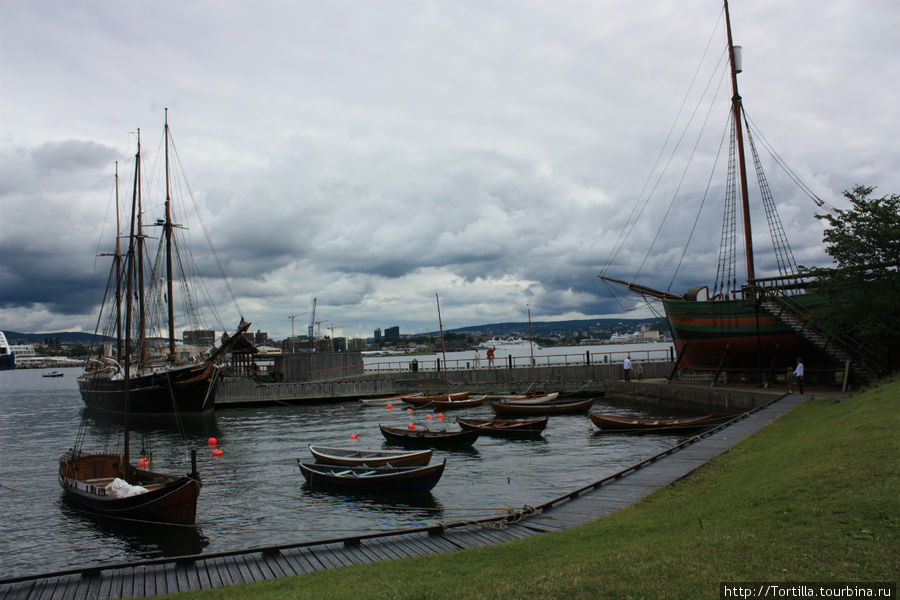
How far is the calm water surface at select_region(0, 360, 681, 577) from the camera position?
1602cm

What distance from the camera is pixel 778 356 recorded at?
35938mm

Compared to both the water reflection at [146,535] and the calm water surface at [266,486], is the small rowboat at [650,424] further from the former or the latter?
the water reflection at [146,535]

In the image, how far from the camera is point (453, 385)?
5638 cm

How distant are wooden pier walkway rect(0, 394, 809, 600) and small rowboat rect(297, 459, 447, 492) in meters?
6.22

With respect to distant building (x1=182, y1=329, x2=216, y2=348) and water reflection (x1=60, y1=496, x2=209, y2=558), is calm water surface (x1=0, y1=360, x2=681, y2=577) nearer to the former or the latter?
water reflection (x1=60, y1=496, x2=209, y2=558)

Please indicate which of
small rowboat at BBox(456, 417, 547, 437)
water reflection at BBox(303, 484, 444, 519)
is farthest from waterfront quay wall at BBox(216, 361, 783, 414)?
water reflection at BBox(303, 484, 444, 519)

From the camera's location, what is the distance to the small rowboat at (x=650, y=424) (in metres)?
29.0

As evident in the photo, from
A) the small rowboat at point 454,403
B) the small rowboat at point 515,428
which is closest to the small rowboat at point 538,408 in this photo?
the small rowboat at point 515,428

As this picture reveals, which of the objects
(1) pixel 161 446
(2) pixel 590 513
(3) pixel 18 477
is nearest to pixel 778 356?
(2) pixel 590 513

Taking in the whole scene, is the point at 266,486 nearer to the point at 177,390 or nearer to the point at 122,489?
the point at 122,489

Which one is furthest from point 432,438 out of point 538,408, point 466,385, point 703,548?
point 466,385

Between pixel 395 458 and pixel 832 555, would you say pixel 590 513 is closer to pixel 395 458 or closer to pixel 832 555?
pixel 832 555

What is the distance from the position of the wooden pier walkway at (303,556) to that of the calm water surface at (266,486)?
137cm

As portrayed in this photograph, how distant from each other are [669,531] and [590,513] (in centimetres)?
370
